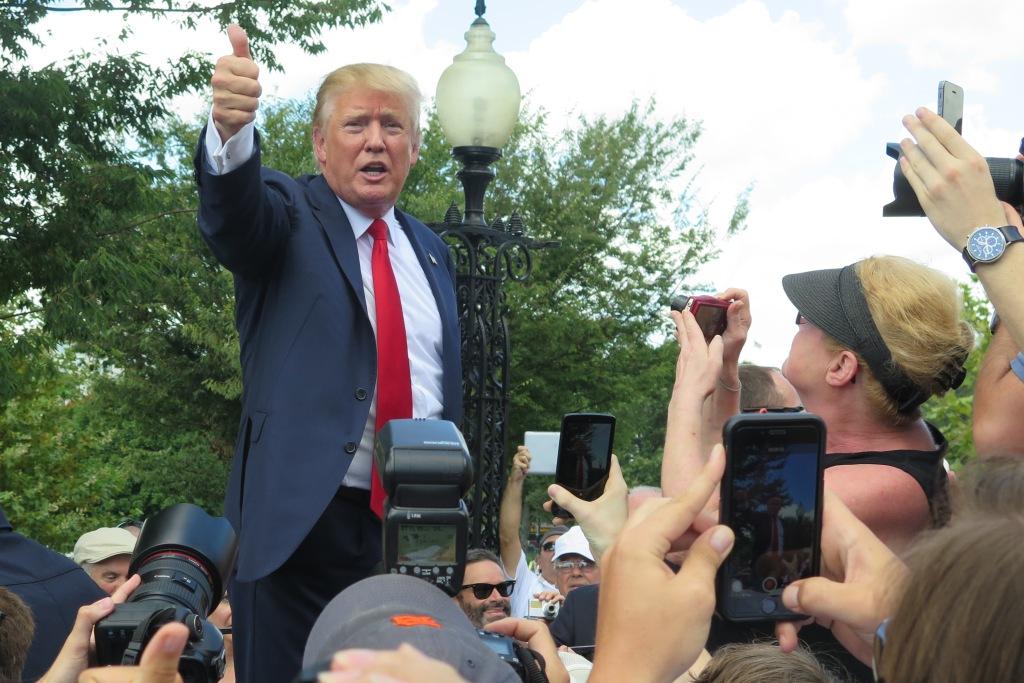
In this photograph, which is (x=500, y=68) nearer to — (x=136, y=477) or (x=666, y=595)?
(x=666, y=595)

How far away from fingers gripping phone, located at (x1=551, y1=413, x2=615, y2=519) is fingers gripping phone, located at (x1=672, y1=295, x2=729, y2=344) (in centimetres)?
53

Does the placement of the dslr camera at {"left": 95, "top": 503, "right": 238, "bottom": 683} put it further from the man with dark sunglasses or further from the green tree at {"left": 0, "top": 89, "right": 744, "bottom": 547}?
the green tree at {"left": 0, "top": 89, "right": 744, "bottom": 547}

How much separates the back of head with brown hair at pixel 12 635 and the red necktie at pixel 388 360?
0.87 metres

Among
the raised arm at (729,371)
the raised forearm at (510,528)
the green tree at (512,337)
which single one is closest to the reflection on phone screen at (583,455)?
the raised arm at (729,371)

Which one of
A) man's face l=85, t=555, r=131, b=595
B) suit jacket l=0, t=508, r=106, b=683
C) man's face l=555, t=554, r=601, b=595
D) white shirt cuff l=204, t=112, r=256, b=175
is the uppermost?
white shirt cuff l=204, t=112, r=256, b=175

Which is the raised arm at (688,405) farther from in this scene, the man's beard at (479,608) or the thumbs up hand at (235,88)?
the man's beard at (479,608)

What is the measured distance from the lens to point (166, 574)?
1.99 meters

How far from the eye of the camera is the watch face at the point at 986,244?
2.44 metres

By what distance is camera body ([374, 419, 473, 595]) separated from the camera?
193 centimetres

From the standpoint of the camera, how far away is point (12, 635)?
281 cm

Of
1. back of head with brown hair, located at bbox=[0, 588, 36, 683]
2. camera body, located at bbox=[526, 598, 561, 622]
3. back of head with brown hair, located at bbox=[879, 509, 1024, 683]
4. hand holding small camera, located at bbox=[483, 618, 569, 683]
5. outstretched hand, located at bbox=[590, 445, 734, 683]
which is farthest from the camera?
camera body, located at bbox=[526, 598, 561, 622]

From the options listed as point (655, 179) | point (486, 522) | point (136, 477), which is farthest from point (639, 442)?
point (486, 522)

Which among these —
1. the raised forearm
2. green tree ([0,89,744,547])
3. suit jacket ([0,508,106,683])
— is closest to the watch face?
suit jacket ([0,508,106,683])

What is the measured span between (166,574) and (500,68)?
228 inches
